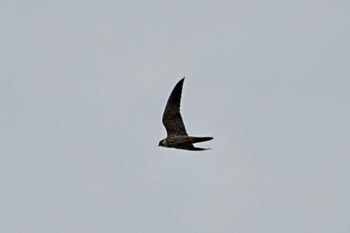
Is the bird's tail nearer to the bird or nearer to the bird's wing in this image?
the bird

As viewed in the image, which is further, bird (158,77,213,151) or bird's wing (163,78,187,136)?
bird's wing (163,78,187,136)

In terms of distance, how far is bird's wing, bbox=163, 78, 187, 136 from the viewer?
2983cm

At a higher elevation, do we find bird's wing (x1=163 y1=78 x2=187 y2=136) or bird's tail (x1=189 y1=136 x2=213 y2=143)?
bird's wing (x1=163 y1=78 x2=187 y2=136)

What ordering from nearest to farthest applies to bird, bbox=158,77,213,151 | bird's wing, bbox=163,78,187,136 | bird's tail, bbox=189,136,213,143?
bird's tail, bbox=189,136,213,143
bird, bbox=158,77,213,151
bird's wing, bbox=163,78,187,136

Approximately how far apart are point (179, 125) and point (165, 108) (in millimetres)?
1117

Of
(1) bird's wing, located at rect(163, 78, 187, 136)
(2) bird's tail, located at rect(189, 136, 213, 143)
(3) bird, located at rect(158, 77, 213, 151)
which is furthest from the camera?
(1) bird's wing, located at rect(163, 78, 187, 136)

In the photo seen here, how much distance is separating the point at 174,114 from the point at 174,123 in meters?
0.45

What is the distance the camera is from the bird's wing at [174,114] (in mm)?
29828

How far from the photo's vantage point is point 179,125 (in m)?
29.9

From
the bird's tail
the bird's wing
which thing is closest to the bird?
the bird's wing

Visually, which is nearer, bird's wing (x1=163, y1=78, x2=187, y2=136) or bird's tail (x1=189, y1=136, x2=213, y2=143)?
bird's tail (x1=189, y1=136, x2=213, y2=143)

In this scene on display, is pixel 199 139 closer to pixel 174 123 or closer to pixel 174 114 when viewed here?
pixel 174 123

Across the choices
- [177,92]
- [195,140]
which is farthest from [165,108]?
[195,140]

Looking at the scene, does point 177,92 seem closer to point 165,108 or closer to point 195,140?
point 165,108
